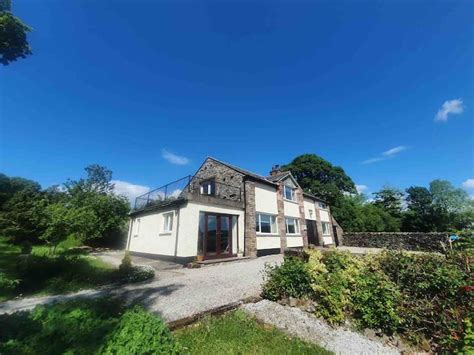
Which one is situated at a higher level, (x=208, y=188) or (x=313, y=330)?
(x=208, y=188)

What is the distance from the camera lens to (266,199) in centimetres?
1786

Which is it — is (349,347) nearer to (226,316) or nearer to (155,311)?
(226,316)

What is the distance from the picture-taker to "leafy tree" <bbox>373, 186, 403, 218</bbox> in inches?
1694

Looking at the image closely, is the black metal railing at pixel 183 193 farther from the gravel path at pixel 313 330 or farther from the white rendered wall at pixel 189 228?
the gravel path at pixel 313 330

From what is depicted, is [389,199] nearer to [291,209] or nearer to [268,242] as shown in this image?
[291,209]

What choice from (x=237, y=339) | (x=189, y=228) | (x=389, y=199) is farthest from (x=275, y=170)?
(x=389, y=199)

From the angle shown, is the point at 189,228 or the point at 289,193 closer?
the point at 189,228

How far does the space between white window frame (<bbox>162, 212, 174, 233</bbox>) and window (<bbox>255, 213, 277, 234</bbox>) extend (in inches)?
247

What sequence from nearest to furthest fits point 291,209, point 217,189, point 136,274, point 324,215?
1. point 136,274
2. point 217,189
3. point 291,209
4. point 324,215

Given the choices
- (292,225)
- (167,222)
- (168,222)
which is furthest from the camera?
(292,225)

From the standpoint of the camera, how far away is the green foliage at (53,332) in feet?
7.94

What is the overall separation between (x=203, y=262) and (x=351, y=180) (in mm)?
41950

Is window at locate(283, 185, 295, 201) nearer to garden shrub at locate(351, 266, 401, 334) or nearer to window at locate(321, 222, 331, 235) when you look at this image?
window at locate(321, 222, 331, 235)

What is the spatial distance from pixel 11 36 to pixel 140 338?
65.6 ft
